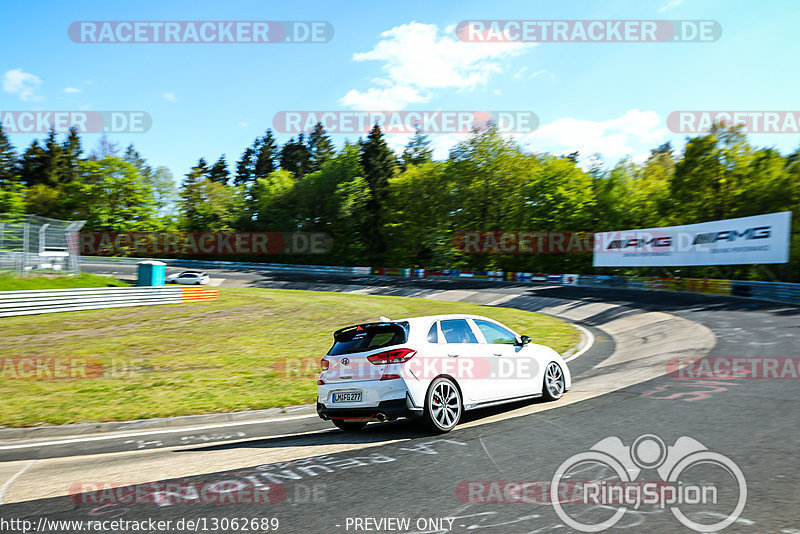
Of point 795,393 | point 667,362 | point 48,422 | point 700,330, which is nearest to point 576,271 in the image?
point 700,330

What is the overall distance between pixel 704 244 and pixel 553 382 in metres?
33.3

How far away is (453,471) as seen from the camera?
17.9 feet

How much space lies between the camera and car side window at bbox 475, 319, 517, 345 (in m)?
8.62

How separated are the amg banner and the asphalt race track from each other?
27236mm

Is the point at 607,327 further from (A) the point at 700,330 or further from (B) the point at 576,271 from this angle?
(B) the point at 576,271

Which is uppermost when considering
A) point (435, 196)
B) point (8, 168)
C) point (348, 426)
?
point (8, 168)

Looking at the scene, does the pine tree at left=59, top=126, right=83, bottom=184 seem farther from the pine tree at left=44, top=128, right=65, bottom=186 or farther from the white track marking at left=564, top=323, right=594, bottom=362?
the white track marking at left=564, top=323, right=594, bottom=362

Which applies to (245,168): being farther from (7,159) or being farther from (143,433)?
(143,433)

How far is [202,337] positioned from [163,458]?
11286mm

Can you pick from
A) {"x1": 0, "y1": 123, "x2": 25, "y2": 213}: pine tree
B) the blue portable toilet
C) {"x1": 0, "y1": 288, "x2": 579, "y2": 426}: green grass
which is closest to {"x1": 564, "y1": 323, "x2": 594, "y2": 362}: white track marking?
{"x1": 0, "y1": 288, "x2": 579, "y2": 426}: green grass

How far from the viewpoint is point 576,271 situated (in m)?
58.4

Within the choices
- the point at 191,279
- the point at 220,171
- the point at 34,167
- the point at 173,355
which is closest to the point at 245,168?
the point at 220,171

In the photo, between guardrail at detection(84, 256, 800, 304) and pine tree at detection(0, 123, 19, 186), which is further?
pine tree at detection(0, 123, 19, 186)

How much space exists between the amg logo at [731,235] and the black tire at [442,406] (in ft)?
108
